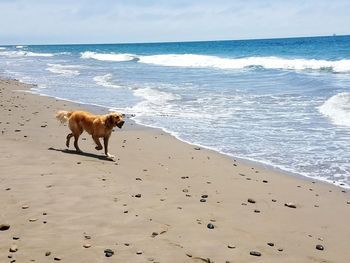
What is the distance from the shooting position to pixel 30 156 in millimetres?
7641

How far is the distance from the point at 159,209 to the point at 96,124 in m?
3.56

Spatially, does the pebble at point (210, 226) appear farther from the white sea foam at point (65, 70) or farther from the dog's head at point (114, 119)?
the white sea foam at point (65, 70)

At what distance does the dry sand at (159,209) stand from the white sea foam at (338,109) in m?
4.61

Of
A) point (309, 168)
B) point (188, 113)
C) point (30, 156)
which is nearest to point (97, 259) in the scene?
point (30, 156)

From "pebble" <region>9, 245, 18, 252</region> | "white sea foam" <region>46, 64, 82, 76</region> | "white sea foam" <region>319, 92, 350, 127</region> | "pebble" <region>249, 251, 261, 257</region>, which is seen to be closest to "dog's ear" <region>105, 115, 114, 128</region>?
"pebble" <region>9, 245, 18, 252</region>

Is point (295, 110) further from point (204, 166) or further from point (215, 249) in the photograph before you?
point (215, 249)

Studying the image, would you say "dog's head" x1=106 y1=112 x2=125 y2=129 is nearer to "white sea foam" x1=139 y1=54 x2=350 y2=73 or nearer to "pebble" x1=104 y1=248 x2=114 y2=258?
"pebble" x1=104 y1=248 x2=114 y2=258

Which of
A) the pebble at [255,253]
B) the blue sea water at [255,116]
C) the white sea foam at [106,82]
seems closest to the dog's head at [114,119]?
the blue sea water at [255,116]

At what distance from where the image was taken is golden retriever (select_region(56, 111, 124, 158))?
8539 mm

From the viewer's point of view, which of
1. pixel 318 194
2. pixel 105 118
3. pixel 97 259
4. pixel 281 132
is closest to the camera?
pixel 97 259

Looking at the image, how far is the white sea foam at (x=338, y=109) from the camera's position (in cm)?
1187

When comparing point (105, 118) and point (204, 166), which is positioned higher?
point (105, 118)

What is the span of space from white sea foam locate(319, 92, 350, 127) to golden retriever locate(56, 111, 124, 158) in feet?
18.9

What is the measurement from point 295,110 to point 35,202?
32.1ft
